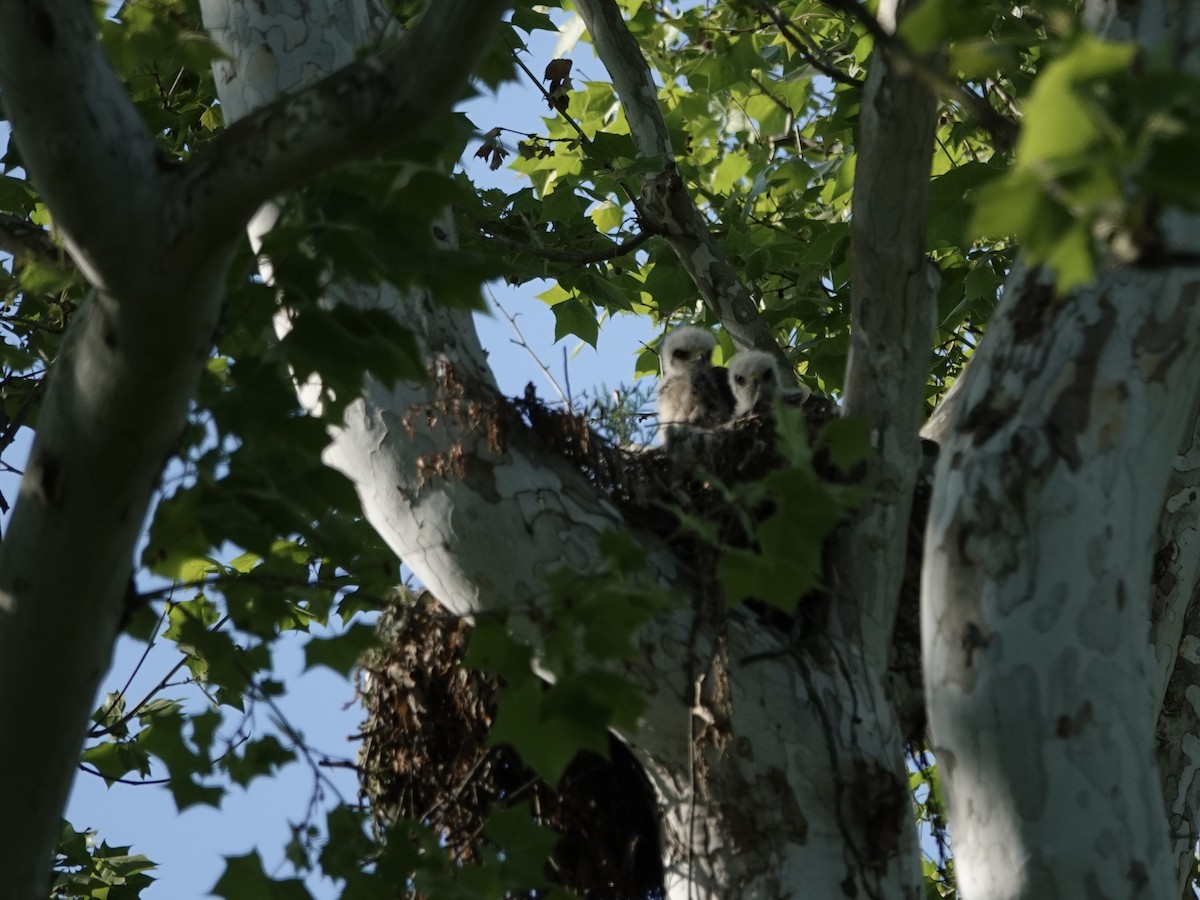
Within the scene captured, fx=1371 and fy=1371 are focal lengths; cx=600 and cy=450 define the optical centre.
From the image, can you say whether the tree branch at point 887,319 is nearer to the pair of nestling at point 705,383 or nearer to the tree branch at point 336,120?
the tree branch at point 336,120

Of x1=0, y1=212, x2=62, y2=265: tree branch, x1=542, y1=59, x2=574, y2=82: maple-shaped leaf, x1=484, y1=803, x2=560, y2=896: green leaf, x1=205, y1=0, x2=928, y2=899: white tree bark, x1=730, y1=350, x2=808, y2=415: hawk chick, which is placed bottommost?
x1=484, y1=803, x2=560, y2=896: green leaf

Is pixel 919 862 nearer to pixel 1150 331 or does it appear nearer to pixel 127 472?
pixel 1150 331

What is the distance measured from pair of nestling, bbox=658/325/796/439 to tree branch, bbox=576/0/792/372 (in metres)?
0.12

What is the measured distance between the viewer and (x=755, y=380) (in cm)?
546

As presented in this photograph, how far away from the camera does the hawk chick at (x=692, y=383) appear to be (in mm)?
6109

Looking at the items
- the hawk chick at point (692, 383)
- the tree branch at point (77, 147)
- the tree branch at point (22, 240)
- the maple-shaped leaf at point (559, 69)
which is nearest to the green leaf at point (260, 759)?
the tree branch at point (77, 147)

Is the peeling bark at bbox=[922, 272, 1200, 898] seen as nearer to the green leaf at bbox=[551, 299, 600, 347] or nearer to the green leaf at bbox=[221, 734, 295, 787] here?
the green leaf at bbox=[221, 734, 295, 787]

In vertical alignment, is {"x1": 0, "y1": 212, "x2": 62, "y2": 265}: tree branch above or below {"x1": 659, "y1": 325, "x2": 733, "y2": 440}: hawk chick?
below

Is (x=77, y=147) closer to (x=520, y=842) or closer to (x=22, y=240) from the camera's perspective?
(x=520, y=842)

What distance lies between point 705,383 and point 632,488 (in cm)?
232

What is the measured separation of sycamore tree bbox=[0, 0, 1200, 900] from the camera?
7.46 ft

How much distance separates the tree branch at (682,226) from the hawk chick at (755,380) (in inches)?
2.5

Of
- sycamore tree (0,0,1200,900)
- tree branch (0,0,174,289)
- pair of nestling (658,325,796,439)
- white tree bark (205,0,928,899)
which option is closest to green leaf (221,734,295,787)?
sycamore tree (0,0,1200,900)

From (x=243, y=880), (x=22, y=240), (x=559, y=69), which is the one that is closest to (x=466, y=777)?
(x=243, y=880)
